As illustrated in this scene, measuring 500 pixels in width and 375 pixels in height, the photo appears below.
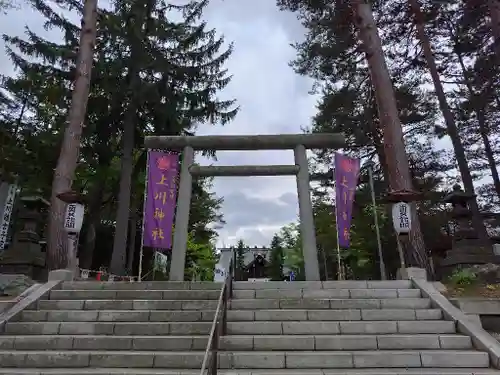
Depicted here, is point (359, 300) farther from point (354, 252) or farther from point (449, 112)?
point (354, 252)

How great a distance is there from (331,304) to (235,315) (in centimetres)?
150

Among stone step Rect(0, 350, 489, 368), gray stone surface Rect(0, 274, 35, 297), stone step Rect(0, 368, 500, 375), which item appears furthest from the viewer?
gray stone surface Rect(0, 274, 35, 297)

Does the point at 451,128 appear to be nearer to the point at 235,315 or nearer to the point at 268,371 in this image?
the point at 235,315

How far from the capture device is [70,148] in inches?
387

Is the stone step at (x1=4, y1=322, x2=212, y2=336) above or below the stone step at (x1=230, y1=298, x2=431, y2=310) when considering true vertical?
below

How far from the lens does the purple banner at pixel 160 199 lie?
8906 mm

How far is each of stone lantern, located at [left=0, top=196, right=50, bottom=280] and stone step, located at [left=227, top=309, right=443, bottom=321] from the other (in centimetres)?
484

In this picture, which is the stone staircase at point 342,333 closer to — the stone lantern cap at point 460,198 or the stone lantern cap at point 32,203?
the stone lantern cap at point 460,198

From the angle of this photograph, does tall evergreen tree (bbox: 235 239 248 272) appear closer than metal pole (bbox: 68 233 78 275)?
No

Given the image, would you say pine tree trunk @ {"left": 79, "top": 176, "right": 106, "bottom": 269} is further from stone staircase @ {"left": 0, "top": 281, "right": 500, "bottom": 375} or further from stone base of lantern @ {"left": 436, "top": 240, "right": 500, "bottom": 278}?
stone base of lantern @ {"left": 436, "top": 240, "right": 500, "bottom": 278}

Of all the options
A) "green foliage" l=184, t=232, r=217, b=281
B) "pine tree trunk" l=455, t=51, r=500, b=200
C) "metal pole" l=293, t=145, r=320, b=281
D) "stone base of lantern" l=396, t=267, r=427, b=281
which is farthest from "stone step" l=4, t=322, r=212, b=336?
"green foliage" l=184, t=232, r=217, b=281

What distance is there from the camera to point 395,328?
17.3 ft

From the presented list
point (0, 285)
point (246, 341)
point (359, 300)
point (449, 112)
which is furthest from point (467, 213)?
point (0, 285)

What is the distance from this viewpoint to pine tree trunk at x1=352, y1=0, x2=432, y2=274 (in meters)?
8.98
